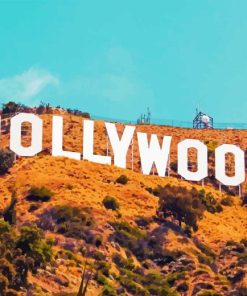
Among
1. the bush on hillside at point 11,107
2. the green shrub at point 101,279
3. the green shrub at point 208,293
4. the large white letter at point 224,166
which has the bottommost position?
the green shrub at point 208,293

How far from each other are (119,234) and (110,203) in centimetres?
613

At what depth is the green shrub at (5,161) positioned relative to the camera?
271ft

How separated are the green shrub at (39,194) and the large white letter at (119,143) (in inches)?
517

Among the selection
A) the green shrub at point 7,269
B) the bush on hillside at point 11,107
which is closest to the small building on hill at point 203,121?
the bush on hillside at point 11,107

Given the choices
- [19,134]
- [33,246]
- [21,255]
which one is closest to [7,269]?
[21,255]

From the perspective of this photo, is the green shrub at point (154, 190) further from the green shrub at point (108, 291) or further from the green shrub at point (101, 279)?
the green shrub at point (108, 291)

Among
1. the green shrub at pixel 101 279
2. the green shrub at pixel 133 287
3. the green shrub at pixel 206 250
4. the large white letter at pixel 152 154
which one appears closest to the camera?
the green shrub at pixel 101 279

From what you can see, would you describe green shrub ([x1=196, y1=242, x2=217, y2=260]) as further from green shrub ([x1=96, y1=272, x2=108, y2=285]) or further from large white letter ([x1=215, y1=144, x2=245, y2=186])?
large white letter ([x1=215, y1=144, x2=245, y2=186])

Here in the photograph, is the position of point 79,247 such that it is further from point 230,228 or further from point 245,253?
point 230,228

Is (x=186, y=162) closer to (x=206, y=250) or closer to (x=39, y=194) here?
(x=206, y=250)

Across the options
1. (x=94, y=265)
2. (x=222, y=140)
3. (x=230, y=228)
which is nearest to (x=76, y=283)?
(x=94, y=265)

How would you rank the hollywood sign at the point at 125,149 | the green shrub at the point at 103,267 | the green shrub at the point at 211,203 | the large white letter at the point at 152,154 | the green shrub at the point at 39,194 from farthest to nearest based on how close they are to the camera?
the large white letter at the point at 152,154 < the green shrub at the point at 211,203 < the hollywood sign at the point at 125,149 < the green shrub at the point at 39,194 < the green shrub at the point at 103,267

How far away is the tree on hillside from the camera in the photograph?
75.9 meters

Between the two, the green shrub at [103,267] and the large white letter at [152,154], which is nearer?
the green shrub at [103,267]
